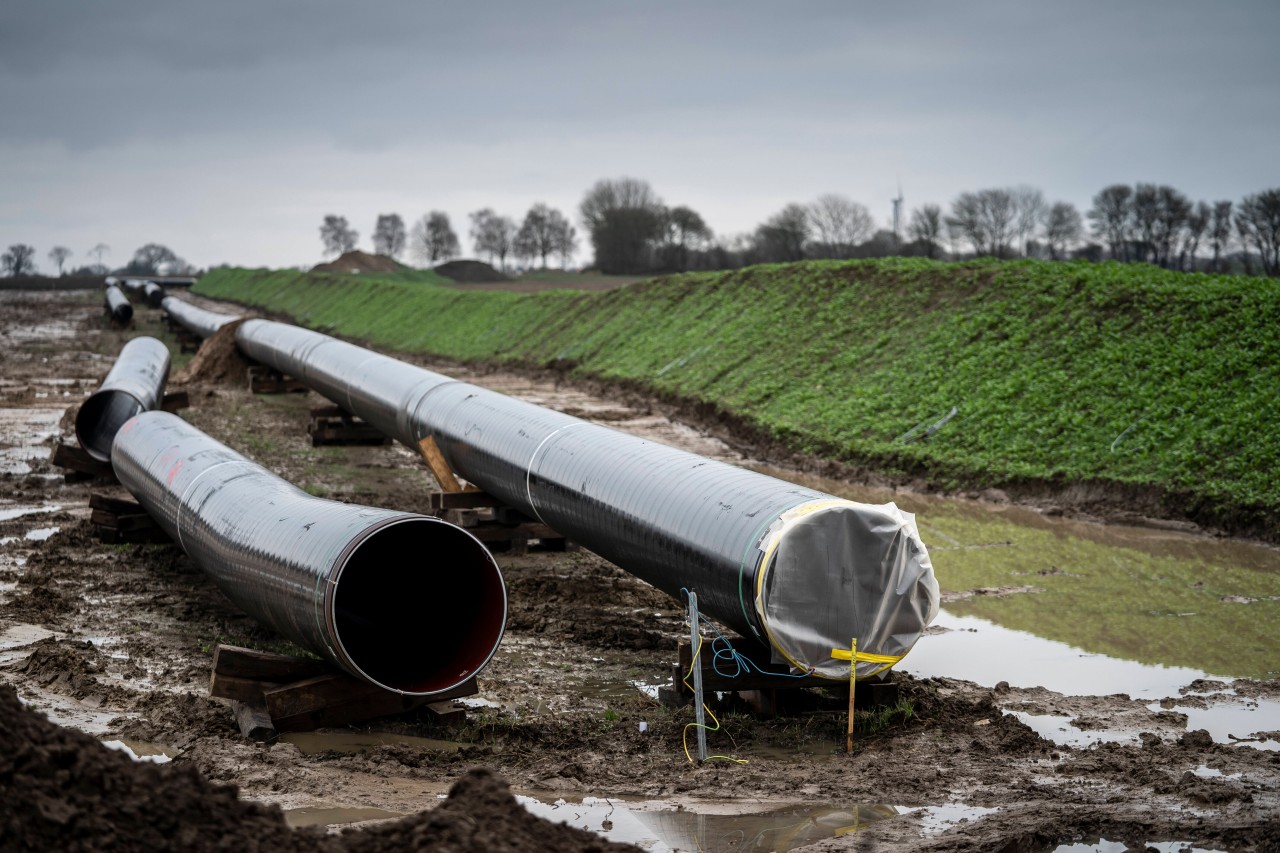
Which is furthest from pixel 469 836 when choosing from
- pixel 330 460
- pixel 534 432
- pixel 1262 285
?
pixel 1262 285

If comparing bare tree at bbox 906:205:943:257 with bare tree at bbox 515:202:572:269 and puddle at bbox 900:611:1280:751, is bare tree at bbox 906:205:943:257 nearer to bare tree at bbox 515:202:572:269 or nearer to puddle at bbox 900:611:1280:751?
puddle at bbox 900:611:1280:751

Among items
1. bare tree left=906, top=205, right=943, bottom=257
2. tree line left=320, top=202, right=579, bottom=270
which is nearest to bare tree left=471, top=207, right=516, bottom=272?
tree line left=320, top=202, right=579, bottom=270

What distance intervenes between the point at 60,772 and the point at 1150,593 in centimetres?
881

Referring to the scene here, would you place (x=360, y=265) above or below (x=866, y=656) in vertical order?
above

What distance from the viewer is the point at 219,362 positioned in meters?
24.4

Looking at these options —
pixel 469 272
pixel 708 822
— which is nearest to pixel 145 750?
pixel 708 822

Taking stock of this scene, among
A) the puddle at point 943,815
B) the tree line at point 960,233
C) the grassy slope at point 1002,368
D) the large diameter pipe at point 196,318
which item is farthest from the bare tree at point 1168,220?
the puddle at point 943,815

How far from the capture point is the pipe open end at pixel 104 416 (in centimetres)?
1392

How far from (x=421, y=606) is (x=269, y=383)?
17105mm

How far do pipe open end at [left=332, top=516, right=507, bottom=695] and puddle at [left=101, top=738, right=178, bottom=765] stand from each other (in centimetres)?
108

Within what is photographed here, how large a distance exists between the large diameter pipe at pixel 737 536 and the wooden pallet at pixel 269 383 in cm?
1480

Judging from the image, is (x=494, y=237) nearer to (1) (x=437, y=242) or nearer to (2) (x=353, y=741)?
(1) (x=437, y=242)

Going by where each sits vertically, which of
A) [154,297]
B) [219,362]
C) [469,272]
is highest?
[469,272]

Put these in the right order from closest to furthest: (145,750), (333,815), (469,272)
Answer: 1. (333,815)
2. (145,750)
3. (469,272)
